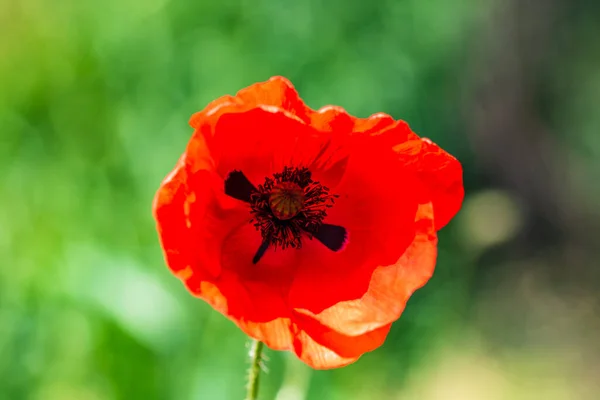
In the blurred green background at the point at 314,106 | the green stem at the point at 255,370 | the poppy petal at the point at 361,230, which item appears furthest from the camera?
the blurred green background at the point at 314,106

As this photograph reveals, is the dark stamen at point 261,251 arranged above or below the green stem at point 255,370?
above

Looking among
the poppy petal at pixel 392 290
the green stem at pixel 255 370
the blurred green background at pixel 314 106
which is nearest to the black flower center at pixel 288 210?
the poppy petal at pixel 392 290

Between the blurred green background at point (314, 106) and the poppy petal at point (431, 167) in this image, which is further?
the blurred green background at point (314, 106)

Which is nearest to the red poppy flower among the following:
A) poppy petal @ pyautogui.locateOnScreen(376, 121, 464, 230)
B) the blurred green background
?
poppy petal @ pyautogui.locateOnScreen(376, 121, 464, 230)

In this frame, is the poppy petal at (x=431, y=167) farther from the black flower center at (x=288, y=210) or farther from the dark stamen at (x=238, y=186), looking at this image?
the dark stamen at (x=238, y=186)

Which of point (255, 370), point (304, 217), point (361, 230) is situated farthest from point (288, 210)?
point (255, 370)

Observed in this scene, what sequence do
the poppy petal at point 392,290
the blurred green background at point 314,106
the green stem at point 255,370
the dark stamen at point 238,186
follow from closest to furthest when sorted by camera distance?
Answer: the green stem at point 255,370 < the poppy petal at point 392,290 < the dark stamen at point 238,186 < the blurred green background at point 314,106

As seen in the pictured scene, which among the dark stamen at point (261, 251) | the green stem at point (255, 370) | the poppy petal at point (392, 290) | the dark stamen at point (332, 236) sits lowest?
the green stem at point (255, 370)

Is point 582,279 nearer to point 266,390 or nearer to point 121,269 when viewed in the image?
point 266,390

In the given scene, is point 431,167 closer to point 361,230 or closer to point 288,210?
point 361,230
